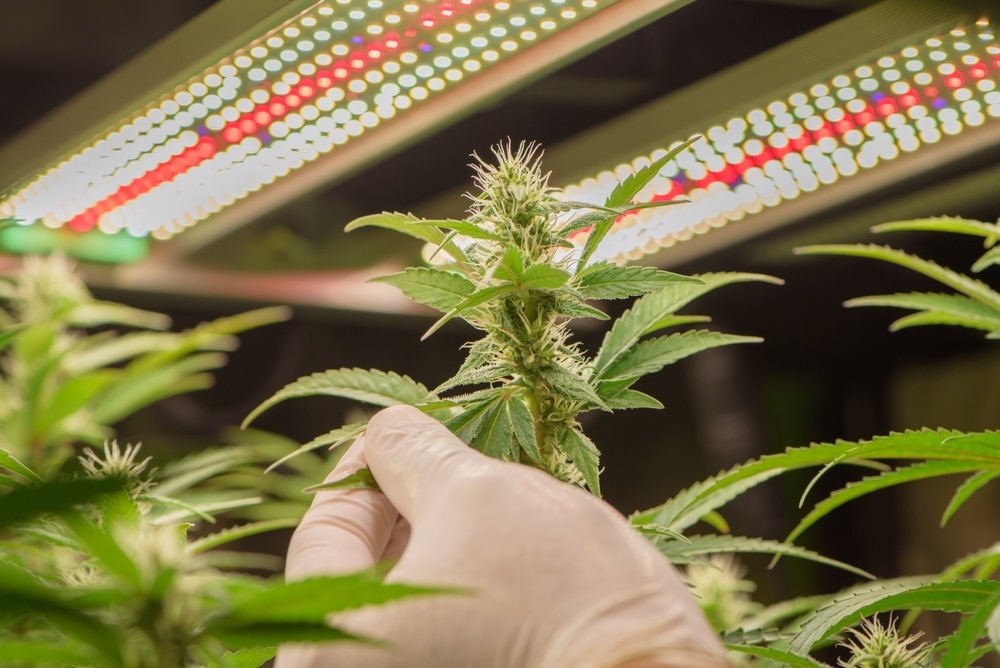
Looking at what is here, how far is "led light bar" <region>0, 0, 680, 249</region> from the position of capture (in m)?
0.87

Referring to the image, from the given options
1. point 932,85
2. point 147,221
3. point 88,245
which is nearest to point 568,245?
point 932,85

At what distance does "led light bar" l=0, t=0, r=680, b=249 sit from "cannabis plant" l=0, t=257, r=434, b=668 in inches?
5.0

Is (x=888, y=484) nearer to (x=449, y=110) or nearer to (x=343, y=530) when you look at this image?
(x=343, y=530)

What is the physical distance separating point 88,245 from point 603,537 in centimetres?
117

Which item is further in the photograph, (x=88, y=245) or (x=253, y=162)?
(x=88, y=245)

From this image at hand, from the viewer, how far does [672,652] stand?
15.5 inches

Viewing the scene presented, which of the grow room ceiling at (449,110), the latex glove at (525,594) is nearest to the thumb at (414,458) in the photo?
the latex glove at (525,594)

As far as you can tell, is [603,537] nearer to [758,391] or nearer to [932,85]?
[932,85]

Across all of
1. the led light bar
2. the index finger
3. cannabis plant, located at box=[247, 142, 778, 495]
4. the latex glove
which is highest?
the led light bar

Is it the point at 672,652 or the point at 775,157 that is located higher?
the point at 775,157

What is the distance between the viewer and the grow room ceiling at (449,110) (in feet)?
2.96

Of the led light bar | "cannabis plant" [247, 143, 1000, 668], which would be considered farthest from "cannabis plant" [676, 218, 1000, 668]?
the led light bar

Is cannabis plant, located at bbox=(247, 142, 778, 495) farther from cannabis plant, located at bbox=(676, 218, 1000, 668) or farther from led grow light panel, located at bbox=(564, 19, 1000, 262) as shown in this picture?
led grow light panel, located at bbox=(564, 19, 1000, 262)

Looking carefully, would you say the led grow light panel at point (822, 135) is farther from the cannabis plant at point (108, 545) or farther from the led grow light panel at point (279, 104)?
the cannabis plant at point (108, 545)
